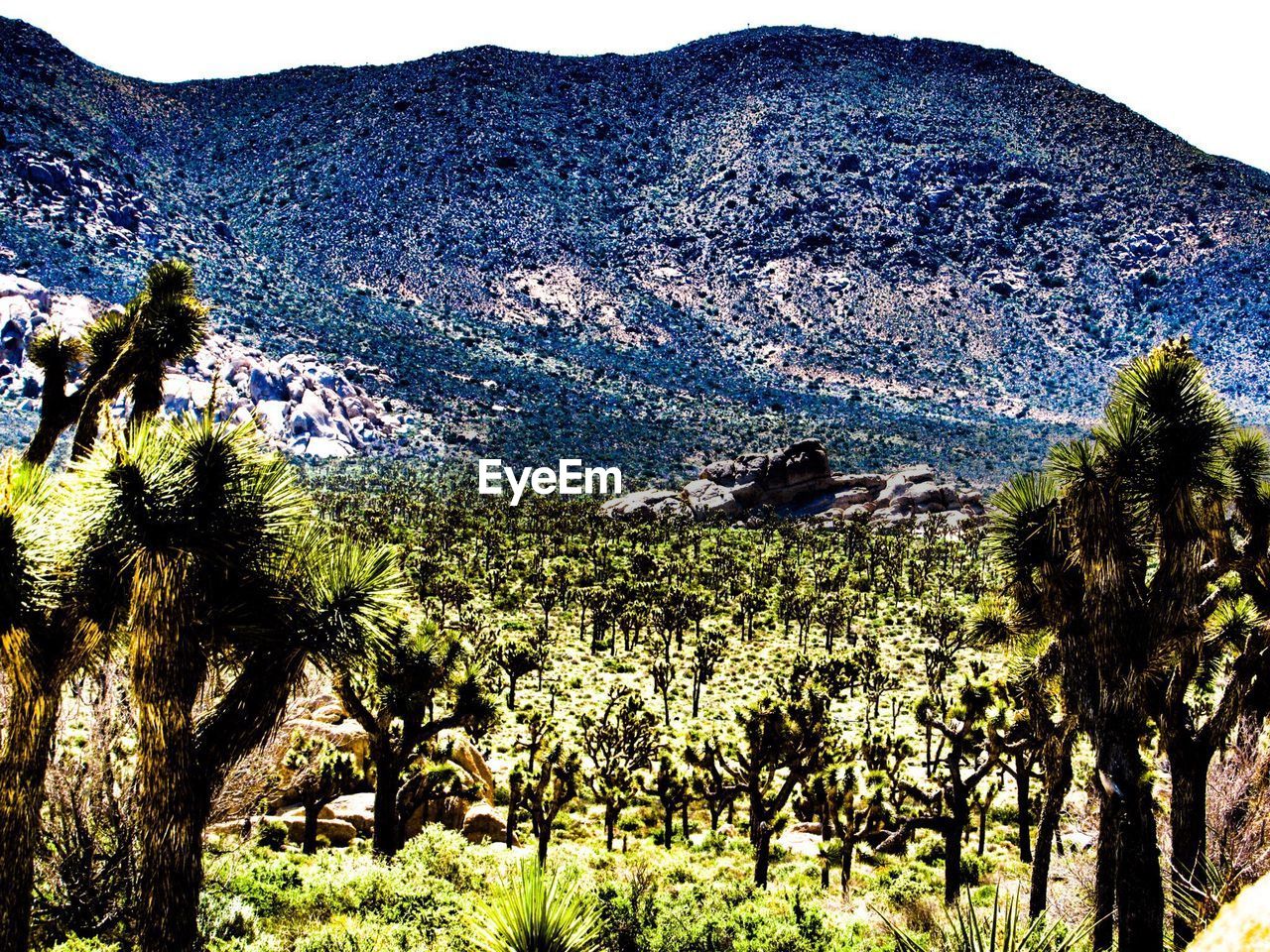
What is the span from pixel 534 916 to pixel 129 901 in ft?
19.3

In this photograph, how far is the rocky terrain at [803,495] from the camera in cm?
10481

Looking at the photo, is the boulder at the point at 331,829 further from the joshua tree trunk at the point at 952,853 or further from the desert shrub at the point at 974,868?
the desert shrub at the point at 974,868

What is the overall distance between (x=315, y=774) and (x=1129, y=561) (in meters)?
20.6

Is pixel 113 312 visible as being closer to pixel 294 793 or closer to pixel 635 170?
pixel 294 793

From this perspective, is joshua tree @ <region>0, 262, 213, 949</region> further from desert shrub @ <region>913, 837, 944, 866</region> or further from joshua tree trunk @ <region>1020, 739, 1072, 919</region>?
desert shrub @ <region>913, 837, 944, 866</region>

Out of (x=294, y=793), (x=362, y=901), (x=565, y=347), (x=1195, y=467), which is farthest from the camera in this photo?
(x=565, y=347)

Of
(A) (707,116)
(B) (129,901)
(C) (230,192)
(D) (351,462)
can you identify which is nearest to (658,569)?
(D) (351,462)

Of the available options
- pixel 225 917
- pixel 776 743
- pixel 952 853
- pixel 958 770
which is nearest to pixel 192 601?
pixel 225 917

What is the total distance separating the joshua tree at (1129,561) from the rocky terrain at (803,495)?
8963 centimetres

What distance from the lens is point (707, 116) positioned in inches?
7530

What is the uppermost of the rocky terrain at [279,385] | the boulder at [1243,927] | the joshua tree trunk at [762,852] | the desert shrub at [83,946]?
the rocky terrain at [279,385]

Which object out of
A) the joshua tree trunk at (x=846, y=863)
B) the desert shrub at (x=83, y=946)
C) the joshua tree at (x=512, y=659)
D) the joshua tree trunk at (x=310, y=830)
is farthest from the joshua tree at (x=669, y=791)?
the desert shrub at (x=83, y=946)

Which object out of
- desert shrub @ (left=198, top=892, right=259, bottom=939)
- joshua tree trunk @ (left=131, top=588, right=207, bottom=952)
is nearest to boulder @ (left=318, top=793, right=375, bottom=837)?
desert shrub @ (left=198, top=892, right=259, bottom=939)

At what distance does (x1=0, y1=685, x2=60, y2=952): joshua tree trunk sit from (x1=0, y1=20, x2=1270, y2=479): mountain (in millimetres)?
105960
